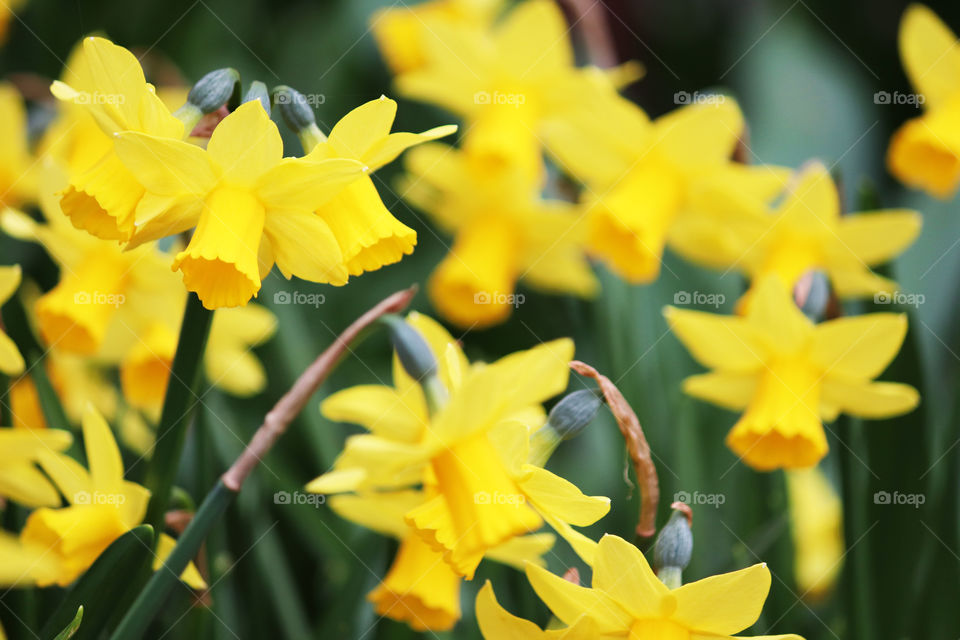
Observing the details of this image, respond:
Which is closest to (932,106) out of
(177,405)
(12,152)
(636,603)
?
(636,603)

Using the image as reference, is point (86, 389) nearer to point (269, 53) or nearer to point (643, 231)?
point (643, 231)

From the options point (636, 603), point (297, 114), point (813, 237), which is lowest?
point (636, 603)

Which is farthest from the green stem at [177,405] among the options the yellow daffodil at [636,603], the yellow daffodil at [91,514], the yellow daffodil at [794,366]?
the yellow daffodil at [794,366]

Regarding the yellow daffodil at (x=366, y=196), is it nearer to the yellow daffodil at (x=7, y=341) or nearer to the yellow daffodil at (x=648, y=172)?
the yellow daffodil at (x=7, y=341)

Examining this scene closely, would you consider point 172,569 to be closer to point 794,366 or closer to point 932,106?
point 794,366

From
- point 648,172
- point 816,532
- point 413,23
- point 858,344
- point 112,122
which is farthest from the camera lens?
point 413,23

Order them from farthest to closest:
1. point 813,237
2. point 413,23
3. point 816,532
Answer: point 413,23 < point 816,532 < point 813,237
